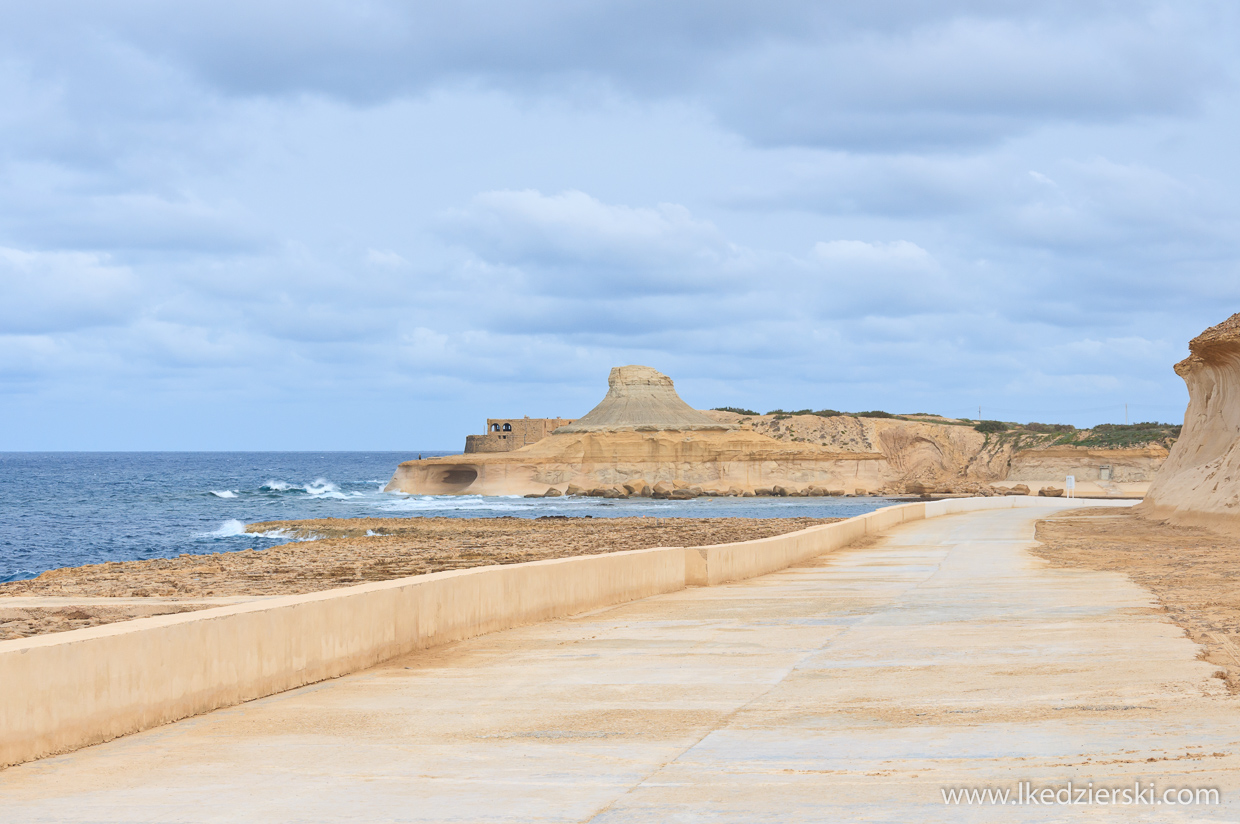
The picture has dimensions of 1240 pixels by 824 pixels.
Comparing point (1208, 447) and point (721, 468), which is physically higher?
point (1208, 447)

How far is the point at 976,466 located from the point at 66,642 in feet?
439

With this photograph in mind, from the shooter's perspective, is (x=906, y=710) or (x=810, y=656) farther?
(x=810, y=656)

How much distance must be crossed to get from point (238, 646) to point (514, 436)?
13167 cm

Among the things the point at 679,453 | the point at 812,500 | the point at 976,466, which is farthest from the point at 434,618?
the point at 976,466

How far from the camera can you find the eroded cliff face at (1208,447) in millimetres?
31750

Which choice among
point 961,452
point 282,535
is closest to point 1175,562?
point 282,535

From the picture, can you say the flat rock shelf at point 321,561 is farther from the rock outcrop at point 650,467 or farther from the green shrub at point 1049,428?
the green shrub at point 1049,428

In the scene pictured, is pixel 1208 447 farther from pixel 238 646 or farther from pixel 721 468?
Answer: pixel 721 468

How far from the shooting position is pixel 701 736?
22.2ft

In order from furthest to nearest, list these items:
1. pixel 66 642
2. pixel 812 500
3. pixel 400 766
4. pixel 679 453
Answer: pixel 679 453 < pixel 812 500 < pixel 66 642 < pixel 400 766

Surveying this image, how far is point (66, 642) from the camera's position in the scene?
6.77 metres

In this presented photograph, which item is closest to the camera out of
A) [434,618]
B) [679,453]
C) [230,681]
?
[230,681]

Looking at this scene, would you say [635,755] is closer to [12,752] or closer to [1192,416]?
[12,752]

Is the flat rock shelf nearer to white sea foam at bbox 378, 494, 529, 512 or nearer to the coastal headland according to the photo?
white sea foam at bbox 378, 494, 529, 512
